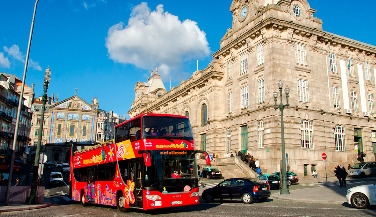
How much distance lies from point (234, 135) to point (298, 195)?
17.8 m

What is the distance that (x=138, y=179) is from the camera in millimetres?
13070

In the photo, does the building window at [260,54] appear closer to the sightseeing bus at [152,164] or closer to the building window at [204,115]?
the building window at [204,115]

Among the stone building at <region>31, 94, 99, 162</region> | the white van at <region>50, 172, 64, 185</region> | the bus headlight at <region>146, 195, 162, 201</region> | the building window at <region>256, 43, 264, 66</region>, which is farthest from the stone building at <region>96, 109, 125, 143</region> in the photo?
the bus headlight at <region>146, 195, 162, 201</region>

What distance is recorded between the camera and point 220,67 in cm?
4181

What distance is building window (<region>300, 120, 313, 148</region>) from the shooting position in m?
31.7

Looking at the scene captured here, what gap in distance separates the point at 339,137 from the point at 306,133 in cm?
509

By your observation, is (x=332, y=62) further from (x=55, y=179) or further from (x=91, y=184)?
(x=55, y=179)

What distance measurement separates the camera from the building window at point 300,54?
33.7 meters

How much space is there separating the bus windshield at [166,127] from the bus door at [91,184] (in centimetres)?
599

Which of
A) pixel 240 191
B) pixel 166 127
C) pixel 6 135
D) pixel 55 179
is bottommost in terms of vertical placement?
pixel 55 179

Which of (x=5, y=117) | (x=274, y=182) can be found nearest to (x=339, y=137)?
(x=274, y=182)

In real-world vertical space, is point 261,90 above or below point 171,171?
above

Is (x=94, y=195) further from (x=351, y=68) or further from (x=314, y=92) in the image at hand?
(x=351, y=68)

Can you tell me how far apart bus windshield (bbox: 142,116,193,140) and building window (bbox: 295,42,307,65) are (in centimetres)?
2323
